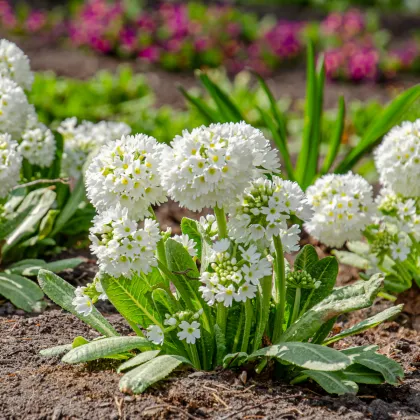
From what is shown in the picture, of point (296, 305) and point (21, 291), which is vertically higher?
point (296, 305)

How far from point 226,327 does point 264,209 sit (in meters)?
0.57

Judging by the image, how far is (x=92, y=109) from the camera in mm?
6973

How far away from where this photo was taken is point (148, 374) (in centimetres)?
266

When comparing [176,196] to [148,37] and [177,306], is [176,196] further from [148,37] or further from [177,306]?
[148,37]

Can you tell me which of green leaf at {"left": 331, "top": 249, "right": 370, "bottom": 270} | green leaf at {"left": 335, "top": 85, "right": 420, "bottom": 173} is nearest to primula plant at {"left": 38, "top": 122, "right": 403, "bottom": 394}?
green leaf at {"left": 331, "top": 249, "right": 370, "bottom": 270}

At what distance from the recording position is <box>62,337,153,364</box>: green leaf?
2.71 m

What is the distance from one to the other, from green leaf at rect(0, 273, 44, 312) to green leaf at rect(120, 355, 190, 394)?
1.07 meters

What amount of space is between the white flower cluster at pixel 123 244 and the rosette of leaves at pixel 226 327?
6.9 inches

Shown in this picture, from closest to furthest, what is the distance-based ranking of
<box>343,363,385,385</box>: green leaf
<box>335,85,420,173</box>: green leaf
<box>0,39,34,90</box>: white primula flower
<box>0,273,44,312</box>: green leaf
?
1. <box>343,363,385,385</box>: green leaf
2. <box>0,273,44,312</box>: green leaf
3. <box>0,39,34,90</box>: white primula flower
4. <box>335,85,420,173</box>: green leaf

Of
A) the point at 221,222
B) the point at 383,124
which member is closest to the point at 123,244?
the point at 221,222

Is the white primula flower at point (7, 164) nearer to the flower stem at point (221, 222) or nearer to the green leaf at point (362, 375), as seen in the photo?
the flower stem at point (221, 222)

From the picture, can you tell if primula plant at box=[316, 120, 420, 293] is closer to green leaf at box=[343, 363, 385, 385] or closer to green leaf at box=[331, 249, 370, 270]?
green leaf at box=[331, 249, 370, 270]

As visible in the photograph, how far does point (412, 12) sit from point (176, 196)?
11451mm

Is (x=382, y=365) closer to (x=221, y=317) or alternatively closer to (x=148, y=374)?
(x=221, y=317)
